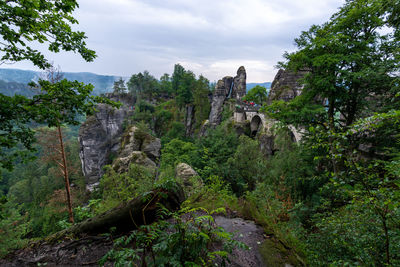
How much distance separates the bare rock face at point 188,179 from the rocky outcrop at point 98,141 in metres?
20.3

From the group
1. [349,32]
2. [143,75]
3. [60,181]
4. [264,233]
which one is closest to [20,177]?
[60,181]

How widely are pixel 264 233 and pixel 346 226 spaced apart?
5.43ft

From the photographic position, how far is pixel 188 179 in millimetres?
8859

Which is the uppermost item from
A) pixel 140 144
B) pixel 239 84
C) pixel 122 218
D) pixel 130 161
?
pixel 239 84

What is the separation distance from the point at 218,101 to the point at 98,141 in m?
21.0

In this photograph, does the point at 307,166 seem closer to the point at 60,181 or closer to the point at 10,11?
the point at 10,11

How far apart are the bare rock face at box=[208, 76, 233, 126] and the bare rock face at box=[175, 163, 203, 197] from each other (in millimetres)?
19852

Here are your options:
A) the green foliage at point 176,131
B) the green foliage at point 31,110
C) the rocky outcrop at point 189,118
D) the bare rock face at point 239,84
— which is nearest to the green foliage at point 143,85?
the rocky outcrop at point 189,118

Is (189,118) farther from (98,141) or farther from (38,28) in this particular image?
(38,28)

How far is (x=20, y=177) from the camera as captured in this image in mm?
36812

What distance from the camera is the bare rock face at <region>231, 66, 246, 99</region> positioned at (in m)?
33.0

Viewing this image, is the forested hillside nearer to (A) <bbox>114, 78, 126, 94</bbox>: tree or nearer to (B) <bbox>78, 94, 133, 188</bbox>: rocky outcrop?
(B) <bbox>78, 94, 133, 188</bbox>: rocky outcrop

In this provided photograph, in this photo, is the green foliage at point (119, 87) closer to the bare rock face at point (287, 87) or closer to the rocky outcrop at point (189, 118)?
the rocky outcrop at point (189, 118)

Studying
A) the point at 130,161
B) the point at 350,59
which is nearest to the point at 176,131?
the point at 130,161
